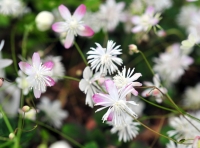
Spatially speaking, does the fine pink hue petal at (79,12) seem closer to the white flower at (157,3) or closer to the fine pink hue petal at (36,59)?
the fine pink hue petal at (36,59)

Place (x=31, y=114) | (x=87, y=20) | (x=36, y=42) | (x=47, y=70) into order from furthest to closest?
(x=36, y=42), (x=87, y=20), (x=31, y=114), (x=47, y=70)

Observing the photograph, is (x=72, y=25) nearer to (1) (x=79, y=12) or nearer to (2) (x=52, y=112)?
(1) (x=79, y=12)

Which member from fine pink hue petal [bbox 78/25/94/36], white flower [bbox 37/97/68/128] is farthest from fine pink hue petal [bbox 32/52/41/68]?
white flower [bbox 37/97/68/128]

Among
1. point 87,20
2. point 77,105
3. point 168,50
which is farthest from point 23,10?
point 168,50

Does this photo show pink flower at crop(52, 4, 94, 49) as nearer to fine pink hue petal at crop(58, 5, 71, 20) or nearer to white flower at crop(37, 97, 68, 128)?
fine pink hue petal at crop(58, 5, 71, 20)

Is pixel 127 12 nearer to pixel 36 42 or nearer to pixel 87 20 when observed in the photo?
pixel 87 20

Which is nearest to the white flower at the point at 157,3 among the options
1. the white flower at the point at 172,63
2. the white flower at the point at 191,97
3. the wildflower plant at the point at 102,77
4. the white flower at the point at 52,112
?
the wildflower plant at the point at 102,77

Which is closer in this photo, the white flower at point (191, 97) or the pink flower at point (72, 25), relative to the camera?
the pink flower at point (72, 25)

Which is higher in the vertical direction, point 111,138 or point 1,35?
point 1,35
